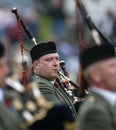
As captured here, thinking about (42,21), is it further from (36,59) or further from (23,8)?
(36,59)

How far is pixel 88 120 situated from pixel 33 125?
0.55 meters

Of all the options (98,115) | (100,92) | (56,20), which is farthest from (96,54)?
(56,20)

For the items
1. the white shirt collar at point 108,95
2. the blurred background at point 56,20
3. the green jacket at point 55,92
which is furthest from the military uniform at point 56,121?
the blurred background at point 56,20

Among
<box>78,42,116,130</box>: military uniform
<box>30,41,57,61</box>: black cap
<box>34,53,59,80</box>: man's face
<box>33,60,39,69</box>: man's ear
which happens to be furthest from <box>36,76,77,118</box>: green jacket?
<box>78,42,116,130</box>: military uniform

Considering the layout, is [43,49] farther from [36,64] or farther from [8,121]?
[8,121]

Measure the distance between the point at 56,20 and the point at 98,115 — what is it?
714 inches

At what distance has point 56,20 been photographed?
26641 millimetres

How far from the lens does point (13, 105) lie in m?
8.76

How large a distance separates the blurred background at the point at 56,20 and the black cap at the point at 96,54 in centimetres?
1473

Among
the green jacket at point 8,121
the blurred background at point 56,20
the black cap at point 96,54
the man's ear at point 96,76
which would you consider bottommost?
the blurred background at point 56,20

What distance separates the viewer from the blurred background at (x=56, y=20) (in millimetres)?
24375

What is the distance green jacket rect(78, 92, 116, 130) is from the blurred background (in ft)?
49.3

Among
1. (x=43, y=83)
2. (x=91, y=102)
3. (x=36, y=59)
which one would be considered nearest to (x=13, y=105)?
(x=91, y=102)

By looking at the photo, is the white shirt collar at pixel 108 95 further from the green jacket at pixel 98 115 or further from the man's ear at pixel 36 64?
the man's ear at pixel 36 64
